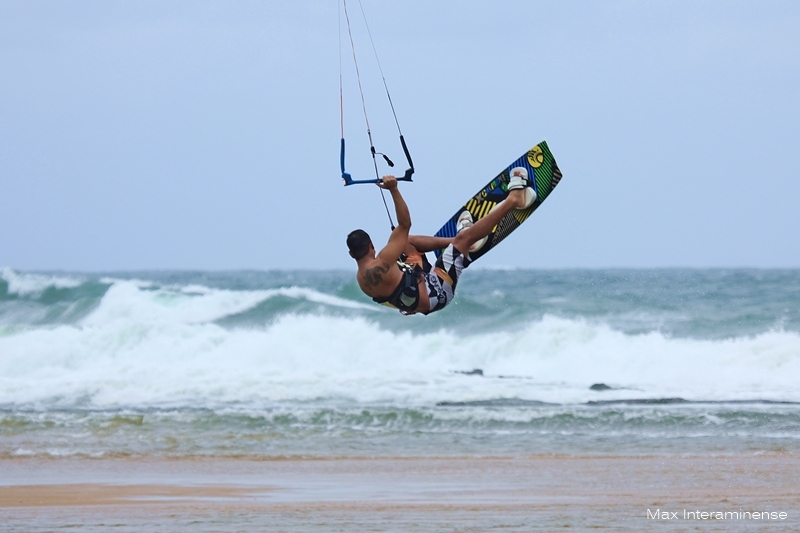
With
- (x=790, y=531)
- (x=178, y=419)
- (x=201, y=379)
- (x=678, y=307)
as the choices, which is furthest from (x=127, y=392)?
(x=678, y=307)

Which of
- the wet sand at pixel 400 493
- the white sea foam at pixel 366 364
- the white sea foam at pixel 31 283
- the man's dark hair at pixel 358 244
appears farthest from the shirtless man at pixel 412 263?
the white sea foam at pixel 31 283

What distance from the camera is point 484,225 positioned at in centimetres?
755

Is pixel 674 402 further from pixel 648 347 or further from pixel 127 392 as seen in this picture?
pixel 127 392

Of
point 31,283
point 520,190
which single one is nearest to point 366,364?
point 520,190

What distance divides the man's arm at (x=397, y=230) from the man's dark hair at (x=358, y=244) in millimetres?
133

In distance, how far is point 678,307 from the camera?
25234 mm

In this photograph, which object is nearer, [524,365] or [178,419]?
[178,419]

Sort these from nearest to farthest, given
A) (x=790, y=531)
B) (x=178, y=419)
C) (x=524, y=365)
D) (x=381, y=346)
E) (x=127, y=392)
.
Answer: (x=790, y=531) < (x=178, y=419) < (x=127, y=392) < (x=524, y=365) < (x=381, y=346)

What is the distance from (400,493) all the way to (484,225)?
287 cm

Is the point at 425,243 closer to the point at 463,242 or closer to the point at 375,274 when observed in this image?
the point at 463,242

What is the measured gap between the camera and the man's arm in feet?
22.9

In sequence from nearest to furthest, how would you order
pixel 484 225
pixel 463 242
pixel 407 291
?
1. pixel 407 291
2. pixel 484 225
3. pixel 463 242

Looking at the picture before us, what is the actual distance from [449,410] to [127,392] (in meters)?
Result: 5.07

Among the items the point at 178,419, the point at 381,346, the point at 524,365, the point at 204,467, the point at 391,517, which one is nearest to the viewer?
the point at 391,517
